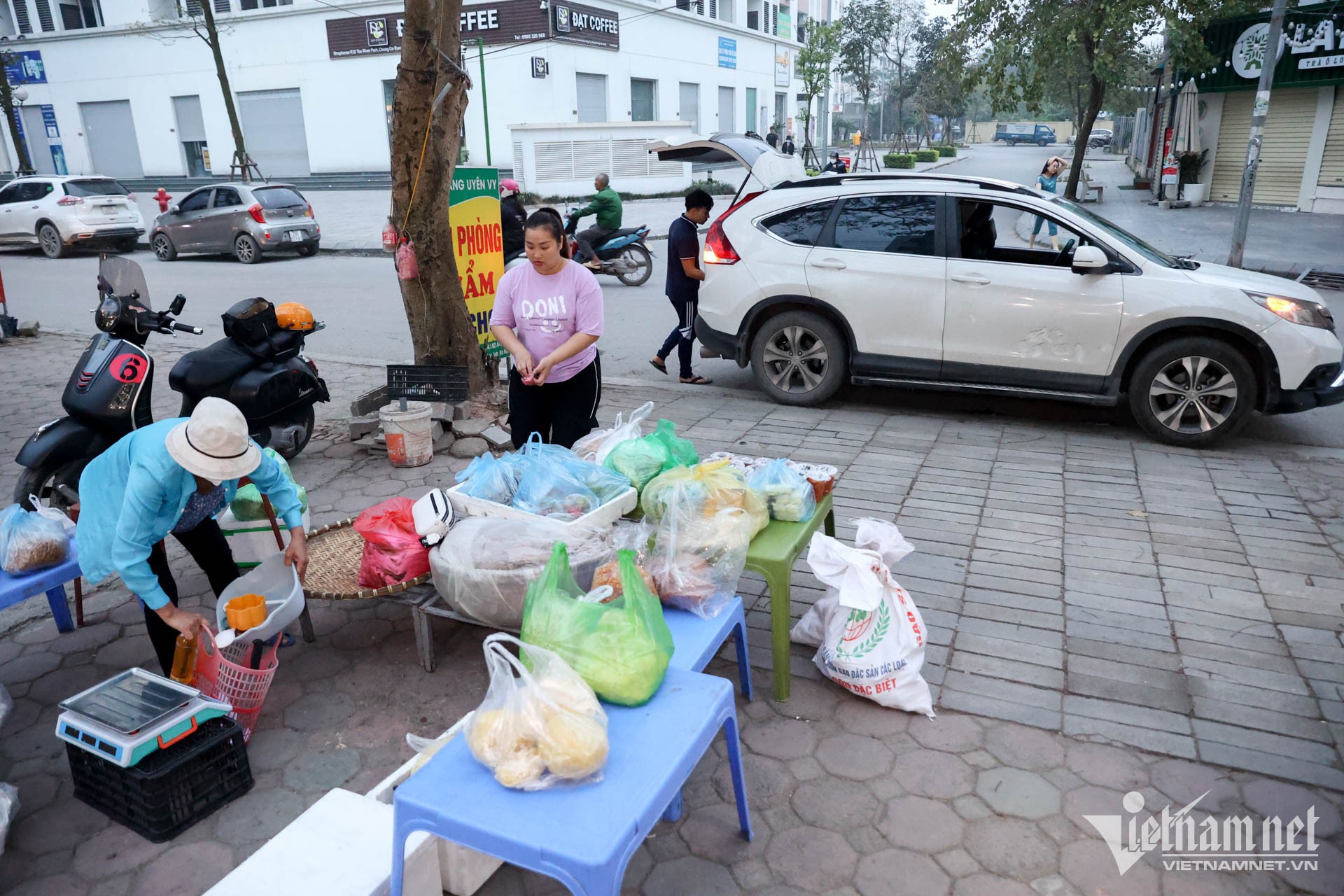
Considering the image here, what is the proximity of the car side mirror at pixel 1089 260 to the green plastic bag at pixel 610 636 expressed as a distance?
4.61m

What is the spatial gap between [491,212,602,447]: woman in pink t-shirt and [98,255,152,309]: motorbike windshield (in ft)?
7.34

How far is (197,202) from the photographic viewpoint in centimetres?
1677

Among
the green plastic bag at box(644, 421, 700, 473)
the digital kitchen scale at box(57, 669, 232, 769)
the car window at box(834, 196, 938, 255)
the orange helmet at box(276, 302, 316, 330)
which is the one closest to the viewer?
the digital kitchen scale at box(57, 669, 232, 769)

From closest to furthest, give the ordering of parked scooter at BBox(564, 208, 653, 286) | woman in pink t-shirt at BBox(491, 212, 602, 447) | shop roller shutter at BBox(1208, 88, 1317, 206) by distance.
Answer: woman in pink t-shirt at BBox(491, 212, 602, 447) < parked scooter at BBox(564, 208, 653, 286) < shop roller shutter at BBox(1208, 88, 1317, 206)

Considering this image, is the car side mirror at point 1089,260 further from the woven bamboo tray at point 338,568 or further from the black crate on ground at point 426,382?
the woven bamboo tray at point 338,568

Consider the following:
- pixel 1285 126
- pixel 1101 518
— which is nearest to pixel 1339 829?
pixel 1101 518

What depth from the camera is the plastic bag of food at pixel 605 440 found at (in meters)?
3.93

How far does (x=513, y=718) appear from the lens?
219 centimetres

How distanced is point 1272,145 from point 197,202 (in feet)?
77.3

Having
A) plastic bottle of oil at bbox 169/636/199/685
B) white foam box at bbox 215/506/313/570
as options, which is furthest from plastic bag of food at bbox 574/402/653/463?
plastic bottle of oil at bbox 169/636/199/685

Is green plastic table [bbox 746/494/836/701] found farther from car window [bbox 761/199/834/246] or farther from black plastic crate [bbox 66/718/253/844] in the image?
car window [bbox 761/199/834/246]

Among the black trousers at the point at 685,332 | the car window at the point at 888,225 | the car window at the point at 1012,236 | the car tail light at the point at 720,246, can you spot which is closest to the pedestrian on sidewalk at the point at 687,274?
the black trousers at the point at 685,332

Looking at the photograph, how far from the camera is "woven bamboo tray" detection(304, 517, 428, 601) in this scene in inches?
138

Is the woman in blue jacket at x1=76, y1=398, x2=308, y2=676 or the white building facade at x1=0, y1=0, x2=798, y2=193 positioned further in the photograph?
the white building facade at x1=0, y1=0, x2=798, y2=193
